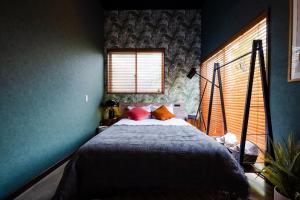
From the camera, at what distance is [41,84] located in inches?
90.0

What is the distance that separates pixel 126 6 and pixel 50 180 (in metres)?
3.86

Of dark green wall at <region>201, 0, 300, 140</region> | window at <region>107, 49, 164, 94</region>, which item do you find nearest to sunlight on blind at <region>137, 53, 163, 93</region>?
window at <region>107, 49, 164, 94</region>

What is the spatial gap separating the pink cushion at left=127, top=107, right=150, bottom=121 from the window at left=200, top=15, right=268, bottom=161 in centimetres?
139

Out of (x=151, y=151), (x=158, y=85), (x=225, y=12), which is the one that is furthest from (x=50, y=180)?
(x=225, y=12)

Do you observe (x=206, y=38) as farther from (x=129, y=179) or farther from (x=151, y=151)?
(x=129, y=179)

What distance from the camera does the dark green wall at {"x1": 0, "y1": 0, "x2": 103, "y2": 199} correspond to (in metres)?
1.77

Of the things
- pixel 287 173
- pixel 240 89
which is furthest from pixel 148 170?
pixel 240 89

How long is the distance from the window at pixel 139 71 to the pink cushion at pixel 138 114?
82 centimetres

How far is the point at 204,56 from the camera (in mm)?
4215

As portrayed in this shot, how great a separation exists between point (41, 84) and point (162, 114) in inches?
Result: 87.8

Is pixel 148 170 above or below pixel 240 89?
below

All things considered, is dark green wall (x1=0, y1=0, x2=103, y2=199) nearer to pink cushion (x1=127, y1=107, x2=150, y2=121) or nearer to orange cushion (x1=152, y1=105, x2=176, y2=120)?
pink cushion (x1=127, y1=107, x2=150, y2=121)

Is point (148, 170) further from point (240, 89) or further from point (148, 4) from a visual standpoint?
point (148, 4)

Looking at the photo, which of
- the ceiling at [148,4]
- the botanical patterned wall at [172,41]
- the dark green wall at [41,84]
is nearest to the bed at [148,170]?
the dark green wall at [41,84]
